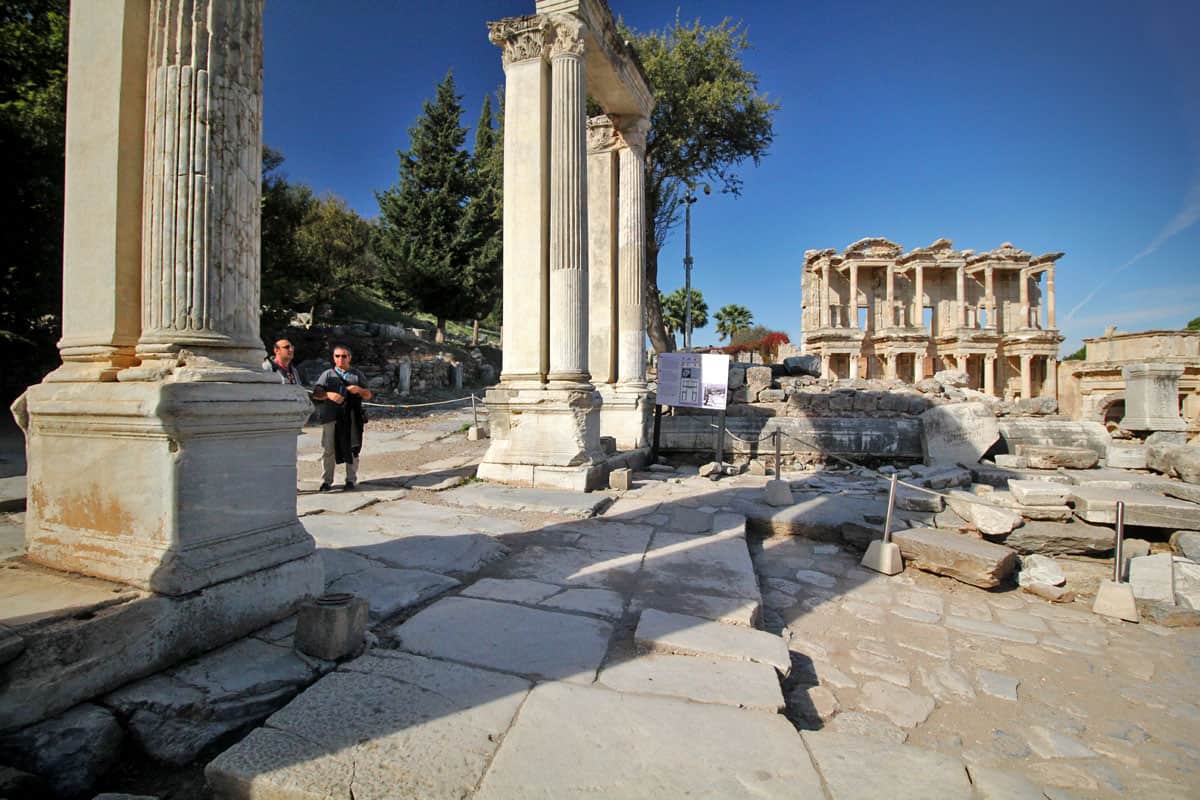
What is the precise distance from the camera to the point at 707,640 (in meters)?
2.46

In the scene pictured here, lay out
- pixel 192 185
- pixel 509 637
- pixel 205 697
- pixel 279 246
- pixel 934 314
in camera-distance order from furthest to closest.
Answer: pixel 934 314 → pixel 279 246 → pixel 509 637 → pixel 192 185 → pixel 205 697

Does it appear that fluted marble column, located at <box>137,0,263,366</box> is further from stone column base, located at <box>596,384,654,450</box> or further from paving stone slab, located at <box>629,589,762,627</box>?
stone column base, located at <box>596,384,654,450</box>

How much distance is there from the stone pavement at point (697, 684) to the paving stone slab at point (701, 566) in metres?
0.02

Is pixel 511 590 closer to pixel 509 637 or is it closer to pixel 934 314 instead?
pixel 509 637

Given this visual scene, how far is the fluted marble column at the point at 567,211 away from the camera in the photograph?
21.0 feet

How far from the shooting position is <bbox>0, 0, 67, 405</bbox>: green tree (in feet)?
32.8

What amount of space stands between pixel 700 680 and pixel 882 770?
0.66 metres

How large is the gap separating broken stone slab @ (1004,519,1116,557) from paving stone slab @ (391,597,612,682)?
13.0 ft

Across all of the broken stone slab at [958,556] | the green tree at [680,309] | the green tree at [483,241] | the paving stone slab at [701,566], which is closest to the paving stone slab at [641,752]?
the paving stone slab at [701,566]

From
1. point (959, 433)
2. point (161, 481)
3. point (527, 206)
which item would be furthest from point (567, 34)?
point (959, 433)

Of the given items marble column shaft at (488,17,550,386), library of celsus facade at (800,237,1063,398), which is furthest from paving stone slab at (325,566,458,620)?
library of celsus facade at (800,237,1063,398)

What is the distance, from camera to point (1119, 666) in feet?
9.75

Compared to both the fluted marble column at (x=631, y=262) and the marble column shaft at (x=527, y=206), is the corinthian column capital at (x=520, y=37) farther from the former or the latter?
the fluted marble column at (x=631, y=262)

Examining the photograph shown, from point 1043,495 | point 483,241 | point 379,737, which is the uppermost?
point 483,241
